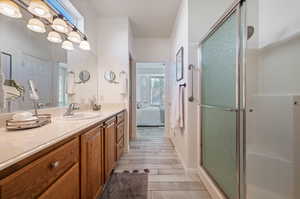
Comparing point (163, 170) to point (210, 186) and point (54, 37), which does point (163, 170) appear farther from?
point (54, 37)

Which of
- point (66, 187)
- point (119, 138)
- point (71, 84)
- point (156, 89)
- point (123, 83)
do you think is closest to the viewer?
point (66, 187)

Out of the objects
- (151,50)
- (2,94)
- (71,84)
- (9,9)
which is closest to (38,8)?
(9,9)

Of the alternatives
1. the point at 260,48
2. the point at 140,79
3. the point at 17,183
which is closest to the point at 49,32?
the point at 17,183

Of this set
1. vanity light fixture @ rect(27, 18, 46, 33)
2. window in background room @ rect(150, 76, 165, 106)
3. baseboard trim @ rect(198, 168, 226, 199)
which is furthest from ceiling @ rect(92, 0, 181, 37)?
window in background room @ rect(150, 76, 165, 106)

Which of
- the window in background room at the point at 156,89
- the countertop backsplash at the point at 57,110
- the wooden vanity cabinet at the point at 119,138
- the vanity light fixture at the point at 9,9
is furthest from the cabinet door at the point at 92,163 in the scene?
the window in background room at the point at 156,89

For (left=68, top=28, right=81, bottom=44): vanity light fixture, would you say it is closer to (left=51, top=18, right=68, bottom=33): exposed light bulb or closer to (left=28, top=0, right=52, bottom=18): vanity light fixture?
(left=51, top=18, right=68, bottom=33): exposed light bulb

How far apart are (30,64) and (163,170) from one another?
213 cm

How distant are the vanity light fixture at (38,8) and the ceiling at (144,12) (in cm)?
147

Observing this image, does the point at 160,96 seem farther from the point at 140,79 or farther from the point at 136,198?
the point at 136,198

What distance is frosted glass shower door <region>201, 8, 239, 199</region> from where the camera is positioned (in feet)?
5.15

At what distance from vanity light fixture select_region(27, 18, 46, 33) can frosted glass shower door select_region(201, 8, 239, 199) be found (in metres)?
1.82

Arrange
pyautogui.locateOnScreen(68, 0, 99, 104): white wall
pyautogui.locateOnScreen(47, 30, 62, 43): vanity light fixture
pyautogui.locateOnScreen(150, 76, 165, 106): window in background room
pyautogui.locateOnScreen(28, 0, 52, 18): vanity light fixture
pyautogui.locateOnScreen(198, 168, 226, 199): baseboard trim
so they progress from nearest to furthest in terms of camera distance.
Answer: pyautogui.locateOnScreen(28, 0, 52, 18): vanity light fixture < pyautogui.locateOnScreen(198, 168, 226, 199): baseboard trim < pyautogui.locateOnScreen(47, 30, 62, 43): vanity light fixture < pyautogui.locateOnScreen(68, 0, 99, 104): white wall < pyautogui.locateOnScreen(150, 76, 165, 106): window in background room

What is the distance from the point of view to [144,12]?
3309mm

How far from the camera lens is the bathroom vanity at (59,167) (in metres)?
0.65
